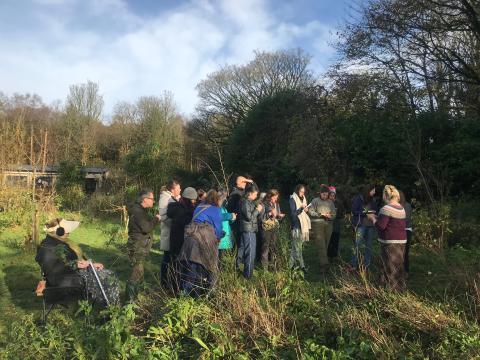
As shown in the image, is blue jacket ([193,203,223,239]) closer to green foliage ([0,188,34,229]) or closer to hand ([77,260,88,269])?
hand ([77,260,88,269])

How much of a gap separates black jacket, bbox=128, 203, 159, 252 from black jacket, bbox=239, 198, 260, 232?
1.57 metres

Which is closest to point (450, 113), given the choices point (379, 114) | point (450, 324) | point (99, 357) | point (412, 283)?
point (379, 114)

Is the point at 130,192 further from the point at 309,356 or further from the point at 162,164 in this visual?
the point at 309,356

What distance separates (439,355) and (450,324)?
50 centimetres

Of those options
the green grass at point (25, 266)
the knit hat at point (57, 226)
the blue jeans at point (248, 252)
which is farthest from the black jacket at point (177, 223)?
the knit hat at point (57, 226)

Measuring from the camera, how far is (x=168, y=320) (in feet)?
14.2

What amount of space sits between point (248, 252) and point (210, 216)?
1.73 meters

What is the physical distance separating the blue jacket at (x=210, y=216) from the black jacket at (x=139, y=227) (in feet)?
2.82

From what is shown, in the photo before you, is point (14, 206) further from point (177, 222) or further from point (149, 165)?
point (177, 222)

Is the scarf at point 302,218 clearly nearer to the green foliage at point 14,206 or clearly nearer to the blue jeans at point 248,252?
the blue jeans at point 248,252

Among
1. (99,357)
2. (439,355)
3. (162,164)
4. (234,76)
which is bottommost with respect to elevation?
(99,357)

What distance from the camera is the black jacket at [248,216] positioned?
7.02m

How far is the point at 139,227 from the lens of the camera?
5965mm

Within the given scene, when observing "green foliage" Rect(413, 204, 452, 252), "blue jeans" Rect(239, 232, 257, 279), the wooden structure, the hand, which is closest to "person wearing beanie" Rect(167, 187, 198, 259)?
"blue jeans" Rect(239, 232, 257, 279)
